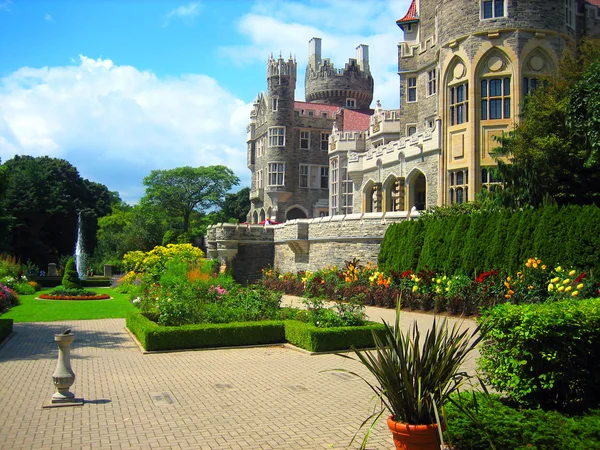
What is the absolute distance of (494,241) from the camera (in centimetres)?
1788

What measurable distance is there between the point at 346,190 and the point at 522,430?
115 feet

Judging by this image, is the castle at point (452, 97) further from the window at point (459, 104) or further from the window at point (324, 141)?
the window at point (324, 141)

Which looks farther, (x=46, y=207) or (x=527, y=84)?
(x=46, y=207)

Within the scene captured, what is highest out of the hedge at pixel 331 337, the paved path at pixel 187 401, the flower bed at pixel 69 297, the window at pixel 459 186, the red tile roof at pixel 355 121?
the red tile roof at pixel 355 121

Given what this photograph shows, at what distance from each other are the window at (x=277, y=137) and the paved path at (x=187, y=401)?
3896 centimetres

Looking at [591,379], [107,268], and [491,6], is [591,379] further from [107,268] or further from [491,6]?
[107,268]

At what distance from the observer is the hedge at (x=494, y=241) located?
1549 cm

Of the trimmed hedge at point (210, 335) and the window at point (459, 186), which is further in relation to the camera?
the window at point (459, 186)

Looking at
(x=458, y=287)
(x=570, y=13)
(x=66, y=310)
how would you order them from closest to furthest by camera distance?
(x=458, y=287) → (x=66, y=310) → (x=570, y=13)

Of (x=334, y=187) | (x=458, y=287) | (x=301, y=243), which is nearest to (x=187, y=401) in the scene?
(x=458, y=287)

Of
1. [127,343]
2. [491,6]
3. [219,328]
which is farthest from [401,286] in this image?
[491,6]

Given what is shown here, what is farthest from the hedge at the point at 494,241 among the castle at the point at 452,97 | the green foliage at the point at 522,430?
the green foliage at the point at 522,430

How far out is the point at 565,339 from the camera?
6332mm

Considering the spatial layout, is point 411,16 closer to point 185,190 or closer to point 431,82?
point 431,82
